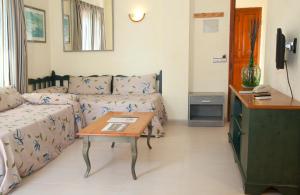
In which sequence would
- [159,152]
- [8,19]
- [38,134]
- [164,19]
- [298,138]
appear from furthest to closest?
[164,19], [8,19], [159,152], [38,134], [298,138]

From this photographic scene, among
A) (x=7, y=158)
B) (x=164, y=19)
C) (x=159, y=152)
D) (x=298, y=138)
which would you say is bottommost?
(x=159, y=152)

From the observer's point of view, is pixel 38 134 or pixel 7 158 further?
pixel 38 134

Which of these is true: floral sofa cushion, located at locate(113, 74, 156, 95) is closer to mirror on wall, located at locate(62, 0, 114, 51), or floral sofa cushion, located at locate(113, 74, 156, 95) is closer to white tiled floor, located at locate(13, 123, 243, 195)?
mirror on wall, located at locate(62, 0, 114, 51)

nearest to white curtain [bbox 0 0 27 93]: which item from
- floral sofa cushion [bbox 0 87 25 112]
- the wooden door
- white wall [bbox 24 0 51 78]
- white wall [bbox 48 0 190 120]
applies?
floral sofa cushion [bbox 0 87 25 112]

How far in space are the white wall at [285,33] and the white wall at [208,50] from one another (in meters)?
1.03

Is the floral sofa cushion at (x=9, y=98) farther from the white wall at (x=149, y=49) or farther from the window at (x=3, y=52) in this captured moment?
the white wall at (x=149, y=49)

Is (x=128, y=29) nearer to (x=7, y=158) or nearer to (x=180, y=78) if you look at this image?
(x=180, y=78)

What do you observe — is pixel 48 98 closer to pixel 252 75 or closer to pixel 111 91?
pixel 111 91

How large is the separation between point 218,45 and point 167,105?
1.30 m

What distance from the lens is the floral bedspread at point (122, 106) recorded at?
419 centimetres

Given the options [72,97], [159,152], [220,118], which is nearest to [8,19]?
[72,97]

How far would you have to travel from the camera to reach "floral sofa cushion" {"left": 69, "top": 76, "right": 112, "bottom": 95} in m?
4.94

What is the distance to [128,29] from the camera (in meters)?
4.97

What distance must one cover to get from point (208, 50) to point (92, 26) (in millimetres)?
1964
